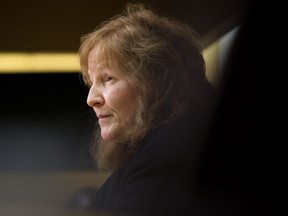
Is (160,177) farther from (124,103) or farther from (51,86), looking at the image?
(51,86)

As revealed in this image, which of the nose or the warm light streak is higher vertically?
the warm light streak

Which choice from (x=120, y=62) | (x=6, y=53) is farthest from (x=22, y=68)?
(x=120, y=62)

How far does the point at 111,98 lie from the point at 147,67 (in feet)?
0.32

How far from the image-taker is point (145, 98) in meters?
1.01

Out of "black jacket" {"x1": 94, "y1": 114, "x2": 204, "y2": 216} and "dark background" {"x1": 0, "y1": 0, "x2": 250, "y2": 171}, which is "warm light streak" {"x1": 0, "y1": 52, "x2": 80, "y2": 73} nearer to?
"dark background" {"x1": 0, "y1": 0, "x2": 250, "y2": 171}

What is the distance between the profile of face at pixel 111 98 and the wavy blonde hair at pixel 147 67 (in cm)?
1

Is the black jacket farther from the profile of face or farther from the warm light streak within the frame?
the warm light streak

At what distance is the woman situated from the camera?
96 centimetres

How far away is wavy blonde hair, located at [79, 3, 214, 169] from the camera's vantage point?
99 centimetres

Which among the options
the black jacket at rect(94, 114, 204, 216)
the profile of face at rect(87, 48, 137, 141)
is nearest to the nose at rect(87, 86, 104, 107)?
the profile of face at rect(87, 48, 137, 141)

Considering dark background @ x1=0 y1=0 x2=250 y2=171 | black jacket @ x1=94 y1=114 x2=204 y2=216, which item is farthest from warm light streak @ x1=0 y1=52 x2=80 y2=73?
black jacket @ x1=94 y1=114 x2=204 y2=216

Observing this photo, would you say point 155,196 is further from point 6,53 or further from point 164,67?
point 6,53

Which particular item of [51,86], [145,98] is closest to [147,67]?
[145,98]

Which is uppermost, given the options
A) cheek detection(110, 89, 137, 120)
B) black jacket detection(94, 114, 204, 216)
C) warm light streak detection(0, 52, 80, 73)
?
warm light streak detection(0, 52, 80, 73)
